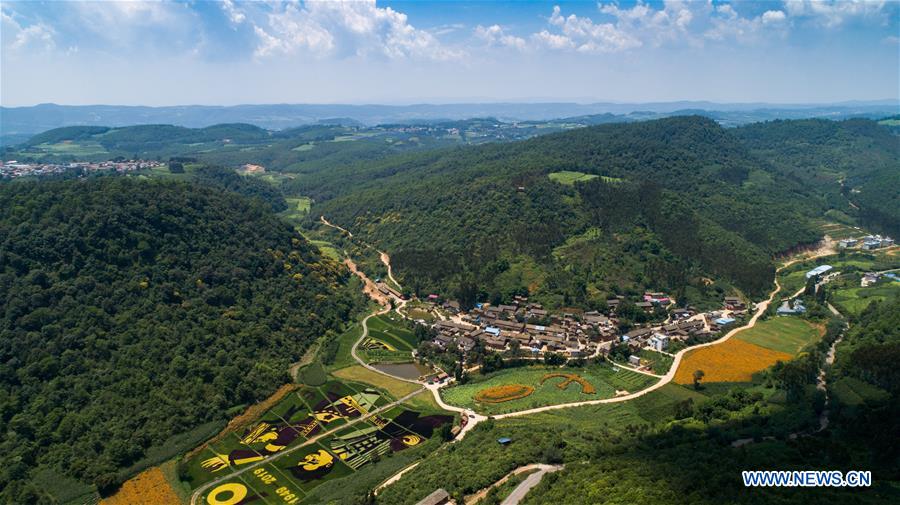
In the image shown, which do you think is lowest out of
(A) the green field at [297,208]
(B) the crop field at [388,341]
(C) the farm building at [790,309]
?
(B) the crop field at [388,341]

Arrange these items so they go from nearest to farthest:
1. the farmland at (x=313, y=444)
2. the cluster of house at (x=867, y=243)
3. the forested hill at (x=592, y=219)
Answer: the farmland at (x=313, y=444), the forested hill at (x=592, y=219), the cluster of house at (x=867, y=243)

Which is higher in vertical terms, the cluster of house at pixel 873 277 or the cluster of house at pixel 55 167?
the cluster of house at pixel 55 167

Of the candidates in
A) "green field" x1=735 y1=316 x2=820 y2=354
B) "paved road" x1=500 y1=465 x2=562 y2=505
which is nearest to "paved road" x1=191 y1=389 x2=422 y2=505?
"paved road" x1=500 y1=465 x2=562 y2=505

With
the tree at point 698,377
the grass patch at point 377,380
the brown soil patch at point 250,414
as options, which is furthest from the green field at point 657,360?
the brown soil patch at point 250,414

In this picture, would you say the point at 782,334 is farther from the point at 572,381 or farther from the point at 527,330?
the point at 527,330

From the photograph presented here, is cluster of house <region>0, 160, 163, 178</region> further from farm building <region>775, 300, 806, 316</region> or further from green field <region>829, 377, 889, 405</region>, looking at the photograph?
green field <region>829, 377, 889, 405</region>

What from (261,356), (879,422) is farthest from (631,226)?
(261,356)

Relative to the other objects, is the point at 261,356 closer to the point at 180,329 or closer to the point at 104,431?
the point at 180,329

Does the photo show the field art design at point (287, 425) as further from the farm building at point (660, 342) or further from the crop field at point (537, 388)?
the farm building at point (660, 342)
